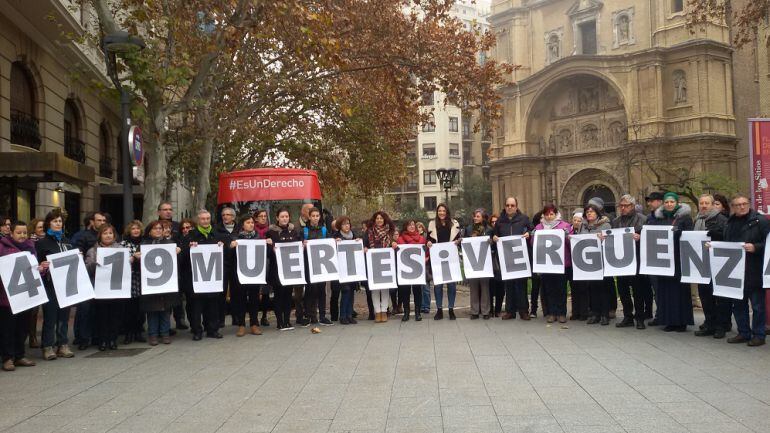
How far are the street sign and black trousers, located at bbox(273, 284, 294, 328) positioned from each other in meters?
3.09

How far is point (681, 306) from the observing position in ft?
31.8

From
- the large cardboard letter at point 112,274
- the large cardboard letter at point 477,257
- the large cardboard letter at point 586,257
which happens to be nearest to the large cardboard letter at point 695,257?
the large cardboard letter at point 586,257

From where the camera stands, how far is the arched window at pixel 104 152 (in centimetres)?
2315

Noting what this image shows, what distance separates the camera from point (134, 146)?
10.7 metres

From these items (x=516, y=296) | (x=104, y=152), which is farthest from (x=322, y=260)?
Answer: (x=104, y=152)

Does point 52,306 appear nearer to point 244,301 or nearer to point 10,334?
point 10,334

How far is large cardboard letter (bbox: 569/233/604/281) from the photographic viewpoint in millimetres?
10555

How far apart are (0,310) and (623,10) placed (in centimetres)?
4803

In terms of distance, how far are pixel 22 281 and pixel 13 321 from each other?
1.69 ft

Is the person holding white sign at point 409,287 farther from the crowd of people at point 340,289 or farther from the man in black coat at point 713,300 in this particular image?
the man in black coat at point 713,300

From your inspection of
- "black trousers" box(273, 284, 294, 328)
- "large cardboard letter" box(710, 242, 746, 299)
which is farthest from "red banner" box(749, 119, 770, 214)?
"black trousers" box(273, 284, 294, 328)

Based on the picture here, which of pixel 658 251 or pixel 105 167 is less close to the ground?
pixel 105 167

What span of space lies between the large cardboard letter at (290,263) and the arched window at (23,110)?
8.89 meters

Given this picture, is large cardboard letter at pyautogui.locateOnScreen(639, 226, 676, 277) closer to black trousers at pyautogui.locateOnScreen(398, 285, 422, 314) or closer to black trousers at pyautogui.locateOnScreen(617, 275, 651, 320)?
black trousers at pyautogui.locateOnScreen(617, 275, 651, 320)
